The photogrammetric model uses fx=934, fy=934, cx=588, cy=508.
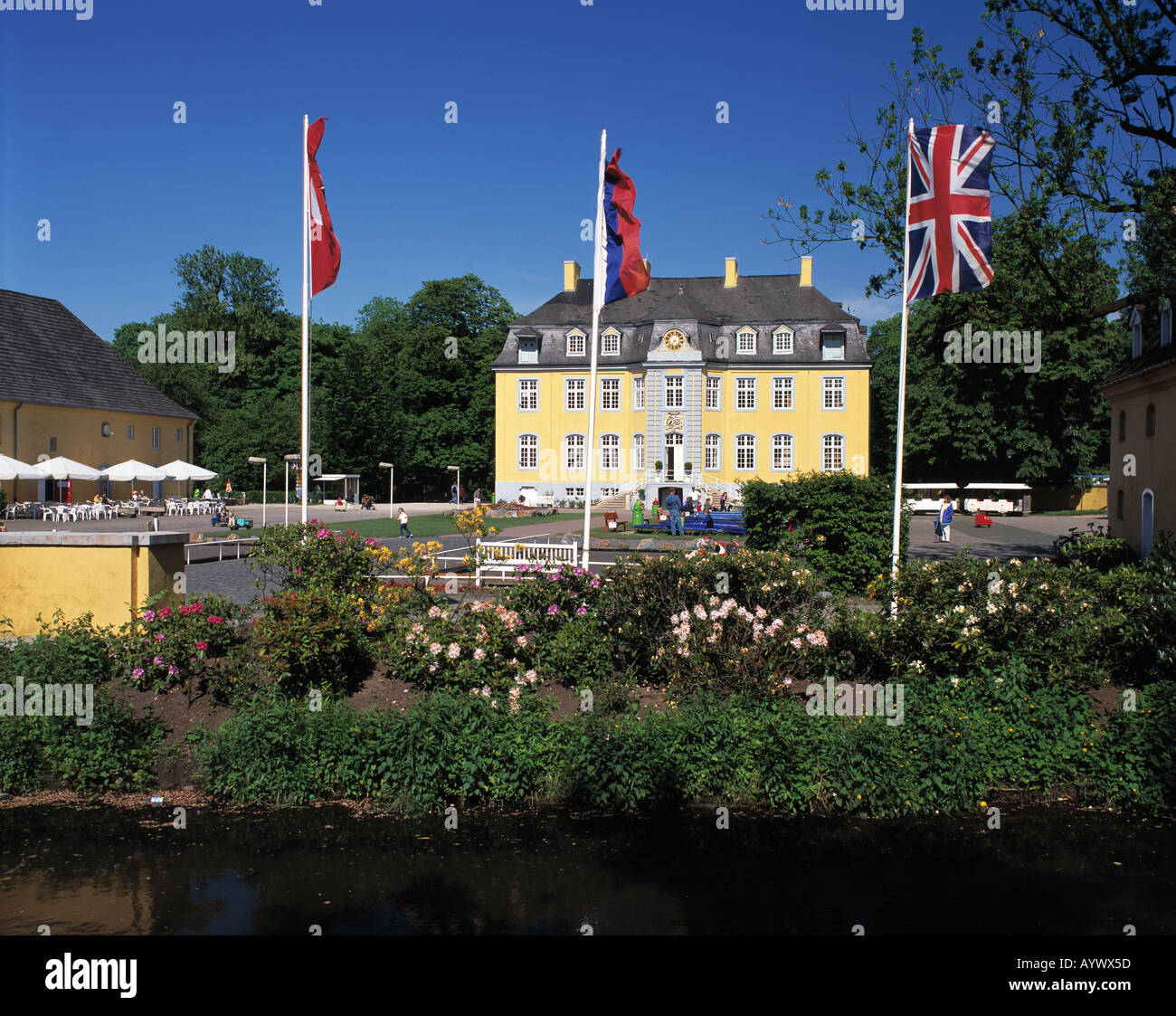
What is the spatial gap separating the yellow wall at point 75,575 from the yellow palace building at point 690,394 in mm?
44148

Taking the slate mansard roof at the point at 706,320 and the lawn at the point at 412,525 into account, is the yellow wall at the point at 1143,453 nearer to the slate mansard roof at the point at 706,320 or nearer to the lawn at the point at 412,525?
the lawn at the point at 412,525

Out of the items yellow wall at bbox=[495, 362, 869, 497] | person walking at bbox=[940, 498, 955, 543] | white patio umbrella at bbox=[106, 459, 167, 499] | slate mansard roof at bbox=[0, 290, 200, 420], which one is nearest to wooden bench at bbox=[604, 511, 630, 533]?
person walking at bbox=[940, 498, 955, 543]

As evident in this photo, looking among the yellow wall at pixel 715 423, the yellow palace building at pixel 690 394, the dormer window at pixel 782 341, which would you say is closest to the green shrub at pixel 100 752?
the yellow palace building at pixel 690 394

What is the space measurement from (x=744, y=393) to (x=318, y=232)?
150 ft

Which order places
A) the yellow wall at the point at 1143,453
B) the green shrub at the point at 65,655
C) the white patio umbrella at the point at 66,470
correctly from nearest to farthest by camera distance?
the green shrub at the point at 65,655 → the yellow wall at the point at 1143,453 → the white patio umbrella at the point at 66,470

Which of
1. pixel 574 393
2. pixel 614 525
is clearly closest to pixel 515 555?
pixel 614 525

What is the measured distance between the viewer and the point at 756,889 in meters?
7.59

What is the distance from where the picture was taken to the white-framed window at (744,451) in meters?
58.5

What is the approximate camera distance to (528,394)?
60.0m

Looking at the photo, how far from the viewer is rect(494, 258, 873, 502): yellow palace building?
5675cm

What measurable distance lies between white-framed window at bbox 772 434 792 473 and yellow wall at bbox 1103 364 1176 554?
30450mm

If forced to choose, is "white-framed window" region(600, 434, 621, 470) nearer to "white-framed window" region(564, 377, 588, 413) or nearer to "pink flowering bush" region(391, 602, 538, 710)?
"white-framed window" region(564, 377, 588, 413)
